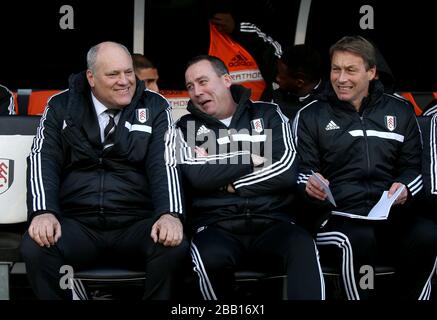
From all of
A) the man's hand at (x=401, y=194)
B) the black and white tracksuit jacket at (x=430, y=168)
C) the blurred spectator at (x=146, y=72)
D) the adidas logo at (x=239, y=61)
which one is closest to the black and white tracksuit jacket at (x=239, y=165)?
the man's hand at (x=401, y=194)

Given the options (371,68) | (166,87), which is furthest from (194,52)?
(371,68)

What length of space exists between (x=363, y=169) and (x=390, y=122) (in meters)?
→ 0.30

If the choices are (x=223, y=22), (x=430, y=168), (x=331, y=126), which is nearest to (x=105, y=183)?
(x=331, y=126)

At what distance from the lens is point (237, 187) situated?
15.2ft

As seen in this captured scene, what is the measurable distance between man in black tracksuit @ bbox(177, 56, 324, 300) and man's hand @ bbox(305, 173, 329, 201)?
0.08 metres

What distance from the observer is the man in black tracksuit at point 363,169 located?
4574mm

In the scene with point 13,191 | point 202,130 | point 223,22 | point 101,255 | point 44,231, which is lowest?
point 101,255

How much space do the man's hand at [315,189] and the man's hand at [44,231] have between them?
1.20m

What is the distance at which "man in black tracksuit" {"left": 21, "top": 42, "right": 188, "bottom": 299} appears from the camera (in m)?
4.31

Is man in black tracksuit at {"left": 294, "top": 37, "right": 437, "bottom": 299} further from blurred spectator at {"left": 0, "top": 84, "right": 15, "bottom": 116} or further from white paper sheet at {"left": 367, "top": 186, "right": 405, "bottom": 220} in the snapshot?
blurred spectator at {"left": 0, "top": 84, "right": 15, "bottom": 116}

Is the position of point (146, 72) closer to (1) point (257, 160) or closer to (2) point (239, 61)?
(2) point (239, 61)

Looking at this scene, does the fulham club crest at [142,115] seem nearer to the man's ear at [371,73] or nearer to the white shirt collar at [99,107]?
the white shirt collar at [99,107]

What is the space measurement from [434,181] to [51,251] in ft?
6.11

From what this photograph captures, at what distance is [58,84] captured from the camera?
25.8ft
